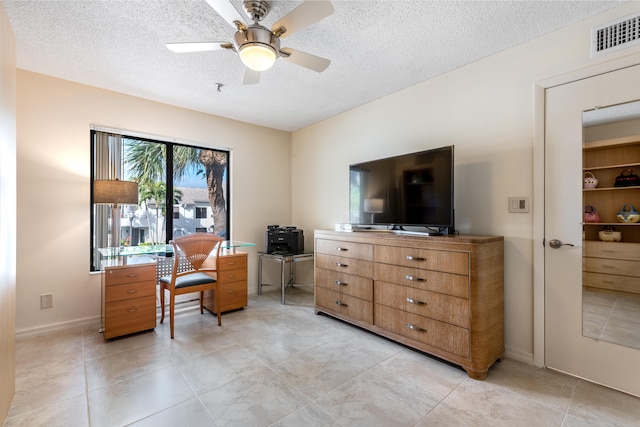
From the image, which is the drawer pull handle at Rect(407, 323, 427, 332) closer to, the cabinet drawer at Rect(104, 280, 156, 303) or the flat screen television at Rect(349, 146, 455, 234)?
the flat screen television at Rect(349, 146, 455, 234)

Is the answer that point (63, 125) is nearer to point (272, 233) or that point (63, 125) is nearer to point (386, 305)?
point (272, 233)

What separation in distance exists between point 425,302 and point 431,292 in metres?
0.10

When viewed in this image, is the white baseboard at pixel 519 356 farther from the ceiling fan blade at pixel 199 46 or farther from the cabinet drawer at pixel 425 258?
the ceiling fan blade at pixel 199 46

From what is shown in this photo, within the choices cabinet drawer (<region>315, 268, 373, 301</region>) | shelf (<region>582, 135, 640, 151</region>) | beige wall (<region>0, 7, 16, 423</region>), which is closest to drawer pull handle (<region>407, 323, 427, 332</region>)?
cabinet drawer (<region>315, 268, 373, 301</region>)

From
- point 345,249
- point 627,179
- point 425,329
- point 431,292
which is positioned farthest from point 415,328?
point 627,179

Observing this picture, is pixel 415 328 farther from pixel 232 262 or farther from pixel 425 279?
pixel 232 262

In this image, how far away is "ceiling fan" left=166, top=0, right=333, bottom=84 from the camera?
1.51 metres

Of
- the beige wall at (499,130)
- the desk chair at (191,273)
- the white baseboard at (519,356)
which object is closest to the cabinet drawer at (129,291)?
the desk chair at (191,273)

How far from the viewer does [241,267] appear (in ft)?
11.2

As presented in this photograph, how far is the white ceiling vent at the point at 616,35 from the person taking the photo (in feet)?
5.90

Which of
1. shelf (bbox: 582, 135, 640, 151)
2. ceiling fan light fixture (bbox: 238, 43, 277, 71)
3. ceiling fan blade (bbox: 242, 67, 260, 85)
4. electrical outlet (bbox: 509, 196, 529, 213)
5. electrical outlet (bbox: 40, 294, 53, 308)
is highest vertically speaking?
ceiling fan blade (bbox: 242, 67, 260, 85)

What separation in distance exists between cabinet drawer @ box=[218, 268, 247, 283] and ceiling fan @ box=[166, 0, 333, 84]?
90.9 inches

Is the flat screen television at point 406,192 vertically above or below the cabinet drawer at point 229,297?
above

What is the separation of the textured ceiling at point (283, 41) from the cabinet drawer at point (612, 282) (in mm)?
1793
